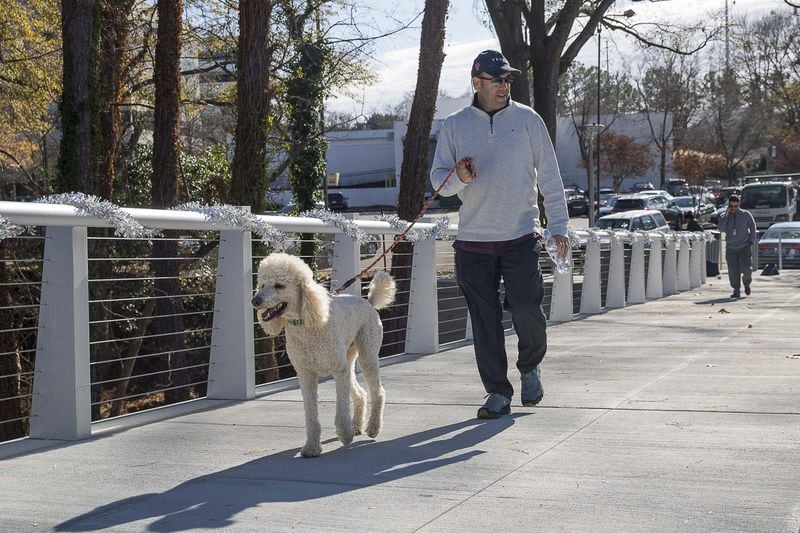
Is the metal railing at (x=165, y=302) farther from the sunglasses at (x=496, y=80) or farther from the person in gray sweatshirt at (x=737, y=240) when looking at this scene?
the sunglasses at (x=496, y=80)

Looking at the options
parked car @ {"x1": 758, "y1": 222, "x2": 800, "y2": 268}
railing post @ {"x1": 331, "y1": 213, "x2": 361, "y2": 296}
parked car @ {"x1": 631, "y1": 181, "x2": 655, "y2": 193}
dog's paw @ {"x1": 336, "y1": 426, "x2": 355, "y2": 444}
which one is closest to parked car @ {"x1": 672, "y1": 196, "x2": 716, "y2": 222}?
parked car @ {"x1": 631, "y1": 181, "x2": 655, "y2": 193}

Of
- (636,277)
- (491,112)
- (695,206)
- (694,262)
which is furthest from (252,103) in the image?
(695,206)

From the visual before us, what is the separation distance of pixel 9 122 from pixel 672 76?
59.8 m

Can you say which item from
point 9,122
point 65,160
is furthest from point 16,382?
point 9,122

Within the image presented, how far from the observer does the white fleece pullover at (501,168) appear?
21.9 ft

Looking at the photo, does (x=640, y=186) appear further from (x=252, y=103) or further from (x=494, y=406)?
(x=494, y=406)

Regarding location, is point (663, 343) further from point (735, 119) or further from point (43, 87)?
point (735, 119)

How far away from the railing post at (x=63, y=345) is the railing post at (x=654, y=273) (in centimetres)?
1660

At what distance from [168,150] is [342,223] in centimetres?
809

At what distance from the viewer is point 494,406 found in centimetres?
670

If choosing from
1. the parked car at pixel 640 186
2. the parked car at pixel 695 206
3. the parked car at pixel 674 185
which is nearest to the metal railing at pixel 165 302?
the parked car at pixel 695 206

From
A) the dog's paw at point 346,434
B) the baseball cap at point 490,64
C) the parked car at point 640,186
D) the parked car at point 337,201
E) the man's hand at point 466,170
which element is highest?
the parked car at point 640,186

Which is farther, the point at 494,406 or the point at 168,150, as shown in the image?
the point at 168,150

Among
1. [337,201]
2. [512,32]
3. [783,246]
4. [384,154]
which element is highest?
[384,154]
